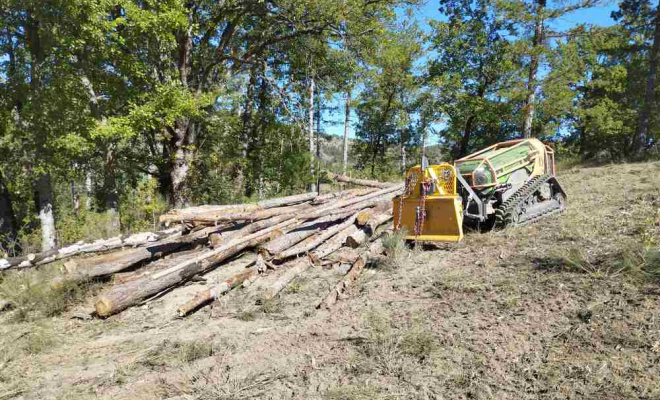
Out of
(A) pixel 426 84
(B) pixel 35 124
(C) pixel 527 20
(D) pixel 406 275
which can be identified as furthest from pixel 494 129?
(B) pixel 35 124

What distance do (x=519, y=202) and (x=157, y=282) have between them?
6751mm

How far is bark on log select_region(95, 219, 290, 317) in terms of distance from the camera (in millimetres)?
5402

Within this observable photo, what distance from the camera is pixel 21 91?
35.7ft

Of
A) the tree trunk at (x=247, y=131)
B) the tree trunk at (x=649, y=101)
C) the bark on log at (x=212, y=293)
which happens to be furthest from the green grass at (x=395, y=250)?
the tree trunk at (x=649, y=101)

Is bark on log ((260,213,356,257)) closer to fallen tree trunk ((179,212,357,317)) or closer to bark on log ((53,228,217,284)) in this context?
fallen tree trunk ((179,212,357,317))

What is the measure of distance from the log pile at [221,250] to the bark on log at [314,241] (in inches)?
0.8

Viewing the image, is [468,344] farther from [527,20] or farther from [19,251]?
[527,20]

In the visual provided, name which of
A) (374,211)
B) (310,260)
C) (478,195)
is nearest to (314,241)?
(310,260)

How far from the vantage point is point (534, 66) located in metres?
18.1

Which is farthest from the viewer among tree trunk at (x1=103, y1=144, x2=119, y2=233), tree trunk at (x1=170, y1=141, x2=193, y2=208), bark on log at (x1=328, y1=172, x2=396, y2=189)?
bark on log at (x1=328, y1=172, x2=396, y2=189)

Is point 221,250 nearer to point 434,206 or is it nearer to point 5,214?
point 434,206

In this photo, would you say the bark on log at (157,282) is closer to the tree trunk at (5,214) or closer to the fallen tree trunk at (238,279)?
the fallen tree trunk at (238,279)

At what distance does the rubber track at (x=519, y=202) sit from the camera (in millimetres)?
7126

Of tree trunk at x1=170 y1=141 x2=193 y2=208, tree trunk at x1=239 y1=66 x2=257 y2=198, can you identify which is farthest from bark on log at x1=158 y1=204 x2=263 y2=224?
tree trunk at x1=239 y1=66 x2=257 y2=198
